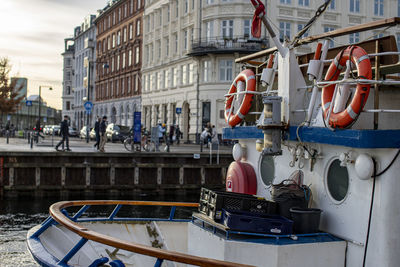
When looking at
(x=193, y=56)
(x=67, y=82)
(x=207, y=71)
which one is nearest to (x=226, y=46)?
(x=207, y=71)

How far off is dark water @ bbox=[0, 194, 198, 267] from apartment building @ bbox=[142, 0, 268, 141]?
81.1 ft

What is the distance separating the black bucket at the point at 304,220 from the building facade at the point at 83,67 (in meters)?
87.2

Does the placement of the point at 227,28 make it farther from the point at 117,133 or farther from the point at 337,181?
the point at 337,181

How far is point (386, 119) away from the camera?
253 inches

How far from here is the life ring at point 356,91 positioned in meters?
5.50

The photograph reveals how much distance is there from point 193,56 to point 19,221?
3553cm

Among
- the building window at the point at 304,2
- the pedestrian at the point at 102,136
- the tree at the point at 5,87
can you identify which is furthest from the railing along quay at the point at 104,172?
the tree at the point at 5,87

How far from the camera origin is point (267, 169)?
7898 millimetres

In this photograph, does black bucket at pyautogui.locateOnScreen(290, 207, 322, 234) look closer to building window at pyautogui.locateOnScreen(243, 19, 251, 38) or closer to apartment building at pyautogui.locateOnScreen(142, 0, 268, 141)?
apartment building at pyautogui.locateOnScreen(142, 0, 268, 141)

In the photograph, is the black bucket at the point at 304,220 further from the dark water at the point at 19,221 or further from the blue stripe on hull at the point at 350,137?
the dark water at the point at 19,221

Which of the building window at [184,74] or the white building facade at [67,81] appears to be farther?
the white building facade at [67,81]

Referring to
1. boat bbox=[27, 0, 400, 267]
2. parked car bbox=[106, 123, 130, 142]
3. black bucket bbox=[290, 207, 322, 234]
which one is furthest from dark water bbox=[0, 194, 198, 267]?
parked car bbox=[106, 123, 130, 142]

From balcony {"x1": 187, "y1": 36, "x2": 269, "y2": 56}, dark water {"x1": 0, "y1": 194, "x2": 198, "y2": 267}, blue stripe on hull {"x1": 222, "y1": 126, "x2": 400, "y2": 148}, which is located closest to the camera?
blue stripe on hull {"x1": 222, "y1": 126, "x2": 400, "y2": 148}

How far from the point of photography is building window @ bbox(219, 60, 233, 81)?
47.8 metres
